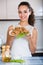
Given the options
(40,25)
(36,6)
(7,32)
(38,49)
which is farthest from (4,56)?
(36,6)

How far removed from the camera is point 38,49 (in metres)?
1.86

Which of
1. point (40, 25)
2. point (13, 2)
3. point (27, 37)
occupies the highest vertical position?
point (13, 2)

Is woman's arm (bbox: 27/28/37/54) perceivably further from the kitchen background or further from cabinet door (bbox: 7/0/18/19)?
cabinet door (bbox: 7/0/18/19)

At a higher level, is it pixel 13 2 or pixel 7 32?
pixel 13 2

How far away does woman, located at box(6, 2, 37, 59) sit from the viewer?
182 cm

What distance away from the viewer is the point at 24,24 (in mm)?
1834

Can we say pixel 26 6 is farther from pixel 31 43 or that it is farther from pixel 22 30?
pixel 31 43

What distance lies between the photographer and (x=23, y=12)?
185 cm

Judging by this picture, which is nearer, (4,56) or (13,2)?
(4,56)

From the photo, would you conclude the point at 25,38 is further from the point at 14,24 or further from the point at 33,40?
the point at 14,24

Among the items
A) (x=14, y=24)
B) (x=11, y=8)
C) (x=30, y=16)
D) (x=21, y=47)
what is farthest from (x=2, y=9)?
(x=21, y=47)

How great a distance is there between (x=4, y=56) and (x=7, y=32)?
0.33m

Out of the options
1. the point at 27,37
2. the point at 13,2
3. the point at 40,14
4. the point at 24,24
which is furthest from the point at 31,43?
the point at 13,2

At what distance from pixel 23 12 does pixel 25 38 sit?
304 millimetres
